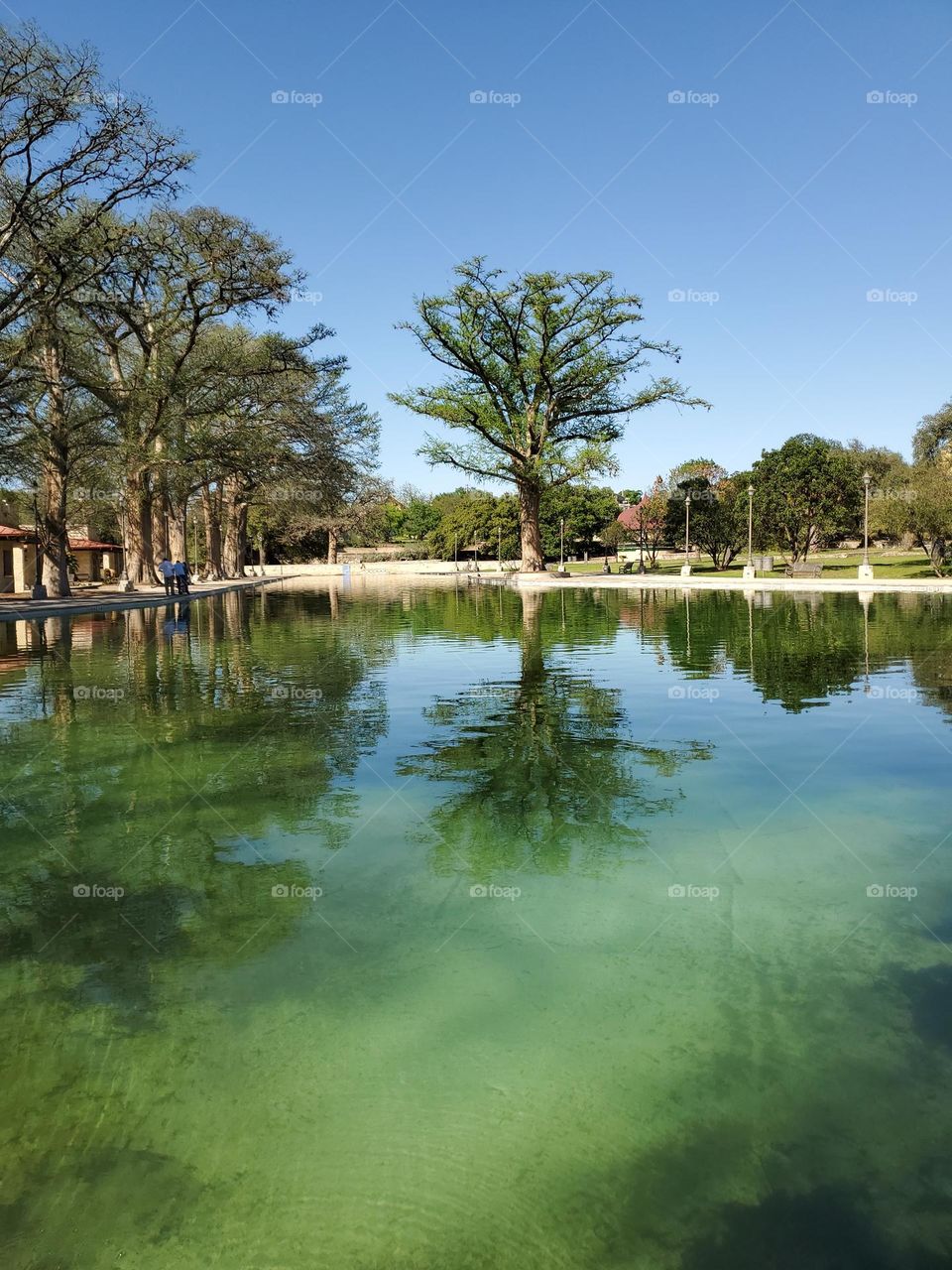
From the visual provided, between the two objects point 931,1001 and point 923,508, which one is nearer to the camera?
point 931,1001

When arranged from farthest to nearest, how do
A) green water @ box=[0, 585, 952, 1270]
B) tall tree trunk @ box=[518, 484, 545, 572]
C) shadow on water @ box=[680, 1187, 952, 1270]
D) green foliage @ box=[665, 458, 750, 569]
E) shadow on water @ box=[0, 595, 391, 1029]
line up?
green foliage @ box=[665, 458, 750, 569], tall tree trunk @ box=[518, 484, 545, 572], shadow on water @ box=[0, 595, 391, 1029], green water @ box=[0, 585, 952, 1270], shadow on water @ box=[680, 1187, 952, 1270]

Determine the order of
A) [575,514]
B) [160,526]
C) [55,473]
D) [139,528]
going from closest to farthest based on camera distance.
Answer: [55,473] < [139,528] < [160,526] < [575,514]

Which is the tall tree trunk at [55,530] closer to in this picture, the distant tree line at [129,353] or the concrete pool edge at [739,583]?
the distant tree line at [129,353]

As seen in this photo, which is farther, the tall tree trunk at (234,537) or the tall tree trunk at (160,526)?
the tall tree trunk at (234,537)

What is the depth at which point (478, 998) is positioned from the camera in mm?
4422

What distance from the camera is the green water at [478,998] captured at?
303 centimetres

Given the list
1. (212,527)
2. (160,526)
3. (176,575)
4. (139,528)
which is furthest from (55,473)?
(212,527)

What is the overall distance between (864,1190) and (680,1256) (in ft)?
2.43

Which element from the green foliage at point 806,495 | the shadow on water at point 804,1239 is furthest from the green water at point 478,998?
the green foliage at point 806,495

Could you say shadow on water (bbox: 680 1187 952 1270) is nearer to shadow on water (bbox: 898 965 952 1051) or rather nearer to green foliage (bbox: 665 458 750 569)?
shadow on water (bbox: 898 965 952 1051)

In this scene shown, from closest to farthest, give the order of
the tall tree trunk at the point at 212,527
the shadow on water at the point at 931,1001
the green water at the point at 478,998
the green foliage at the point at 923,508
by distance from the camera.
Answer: the green water at the point at 478,998
the shadow on water at the point at 931,1001
the green foliage at the point at 923,508
the tall tree trunk at the point at 212,527

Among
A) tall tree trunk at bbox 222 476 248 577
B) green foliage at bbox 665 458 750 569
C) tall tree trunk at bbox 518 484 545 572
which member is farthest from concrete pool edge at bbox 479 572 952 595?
tall tree trunk at bbox 222 476 248 577

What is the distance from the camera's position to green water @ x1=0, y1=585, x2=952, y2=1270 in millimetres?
3025

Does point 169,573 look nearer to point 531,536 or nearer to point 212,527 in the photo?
point 212,527
